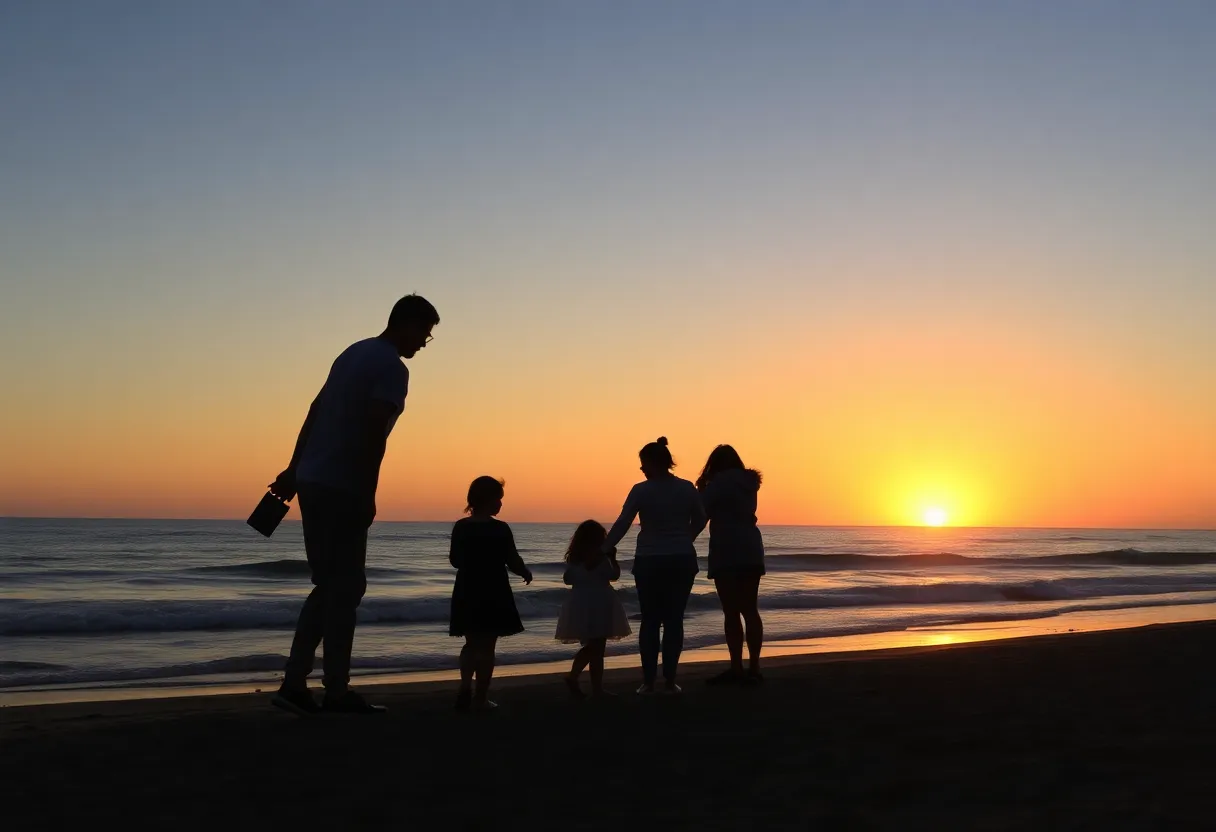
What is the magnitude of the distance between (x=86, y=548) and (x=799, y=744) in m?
44.4

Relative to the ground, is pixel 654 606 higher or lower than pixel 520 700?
higher

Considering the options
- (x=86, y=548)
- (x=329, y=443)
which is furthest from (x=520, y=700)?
(x=86, y=548)

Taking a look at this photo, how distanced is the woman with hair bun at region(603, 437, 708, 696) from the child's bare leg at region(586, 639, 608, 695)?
325mm

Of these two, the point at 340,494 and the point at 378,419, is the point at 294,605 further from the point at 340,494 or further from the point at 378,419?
the point at 378,419

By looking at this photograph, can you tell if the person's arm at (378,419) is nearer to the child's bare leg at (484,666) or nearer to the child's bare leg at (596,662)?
the child's bare leg at (484,666)

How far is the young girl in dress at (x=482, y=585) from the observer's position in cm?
664

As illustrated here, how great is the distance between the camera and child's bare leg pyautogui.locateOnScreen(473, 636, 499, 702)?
6.45m

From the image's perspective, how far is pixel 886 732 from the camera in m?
4.91

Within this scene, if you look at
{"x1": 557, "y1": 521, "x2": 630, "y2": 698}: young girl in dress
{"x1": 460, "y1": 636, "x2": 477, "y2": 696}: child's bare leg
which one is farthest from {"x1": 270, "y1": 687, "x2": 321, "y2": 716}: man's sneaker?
{"x1": 557, "y1": 521, "x2": 630, "y2": 698}: young girl in dress

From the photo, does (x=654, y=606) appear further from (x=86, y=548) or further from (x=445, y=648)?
(x=86, y=548)

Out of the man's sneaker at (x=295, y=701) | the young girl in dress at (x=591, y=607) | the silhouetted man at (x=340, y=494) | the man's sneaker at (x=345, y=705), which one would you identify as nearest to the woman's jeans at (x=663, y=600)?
the young girl in dress at (x=591, y=607)

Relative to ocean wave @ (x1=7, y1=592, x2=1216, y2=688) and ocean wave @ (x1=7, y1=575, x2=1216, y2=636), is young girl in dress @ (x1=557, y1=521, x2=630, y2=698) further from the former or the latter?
ocean wave @ (x1=7, y1=575, x2=1216, y2=636)

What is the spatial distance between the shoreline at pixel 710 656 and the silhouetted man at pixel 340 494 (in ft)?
8.42

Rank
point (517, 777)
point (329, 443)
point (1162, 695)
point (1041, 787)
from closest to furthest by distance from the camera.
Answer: point (1041, 787) < point (517, 777) < point (329, 443) < point (1162, 695)
